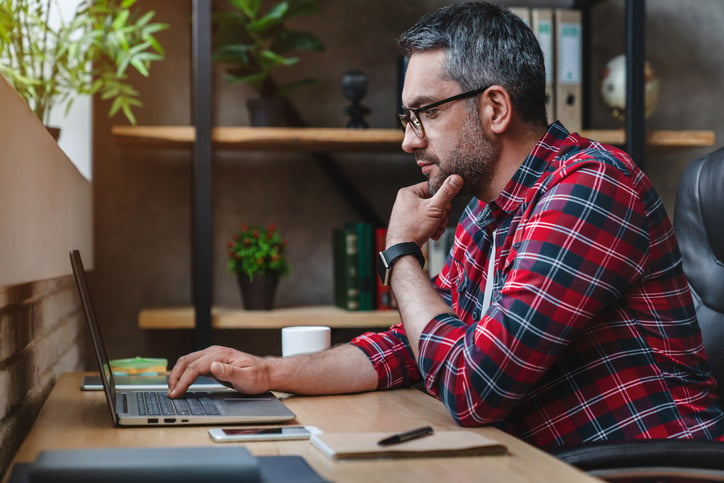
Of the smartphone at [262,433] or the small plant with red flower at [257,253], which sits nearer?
the smartphone at [262,433]

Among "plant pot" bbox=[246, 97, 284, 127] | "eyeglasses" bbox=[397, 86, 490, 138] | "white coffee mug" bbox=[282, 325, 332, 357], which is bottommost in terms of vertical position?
"white coffee mug" bbox=[282, 325, 332, 357]

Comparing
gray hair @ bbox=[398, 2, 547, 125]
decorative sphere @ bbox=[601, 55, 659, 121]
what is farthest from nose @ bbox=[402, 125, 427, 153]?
decorative sphere @ bbox=[601, 55, 659, 121]

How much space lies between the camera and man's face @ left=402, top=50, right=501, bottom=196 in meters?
1.43

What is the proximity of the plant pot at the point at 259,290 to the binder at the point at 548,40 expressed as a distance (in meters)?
0.98

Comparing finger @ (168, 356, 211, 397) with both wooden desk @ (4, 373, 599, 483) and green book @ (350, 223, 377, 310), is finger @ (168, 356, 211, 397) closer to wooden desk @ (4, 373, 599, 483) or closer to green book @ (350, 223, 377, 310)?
wooden desk @ (4, 373, 599, 483)

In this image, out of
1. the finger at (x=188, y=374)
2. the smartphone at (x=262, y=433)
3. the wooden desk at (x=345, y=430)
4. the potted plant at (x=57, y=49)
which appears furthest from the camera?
the potted plant at (x=57, y=49)

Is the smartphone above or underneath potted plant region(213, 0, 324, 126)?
underneath

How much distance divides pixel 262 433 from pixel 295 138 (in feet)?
5.10

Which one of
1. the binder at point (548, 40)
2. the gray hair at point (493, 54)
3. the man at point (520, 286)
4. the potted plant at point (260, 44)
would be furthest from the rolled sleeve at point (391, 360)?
the binder at point (548, 40)

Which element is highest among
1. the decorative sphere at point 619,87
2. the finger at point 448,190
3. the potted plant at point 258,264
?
the decorative sphere at point 619,87

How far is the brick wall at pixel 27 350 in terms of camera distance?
1.19 meters

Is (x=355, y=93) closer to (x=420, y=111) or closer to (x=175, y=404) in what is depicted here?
(x=420, y=111)

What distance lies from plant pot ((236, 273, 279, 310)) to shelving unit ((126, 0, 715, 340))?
4 cm

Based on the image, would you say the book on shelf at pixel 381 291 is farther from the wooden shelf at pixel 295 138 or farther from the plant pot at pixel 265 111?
Result: the plant pot at pixel 265 111
